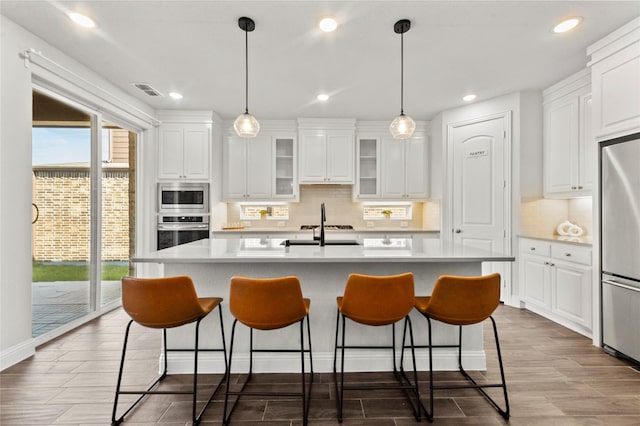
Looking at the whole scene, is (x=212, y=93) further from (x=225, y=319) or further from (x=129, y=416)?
(x=129, y=416)

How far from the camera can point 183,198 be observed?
4.63 meters

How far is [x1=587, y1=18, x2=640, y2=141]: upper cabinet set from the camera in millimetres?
2498

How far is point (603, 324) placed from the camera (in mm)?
2748

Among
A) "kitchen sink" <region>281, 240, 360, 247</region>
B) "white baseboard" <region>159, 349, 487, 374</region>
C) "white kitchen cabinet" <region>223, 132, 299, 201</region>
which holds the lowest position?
"white baseboard" <region>159, 349, 487, 374</region>

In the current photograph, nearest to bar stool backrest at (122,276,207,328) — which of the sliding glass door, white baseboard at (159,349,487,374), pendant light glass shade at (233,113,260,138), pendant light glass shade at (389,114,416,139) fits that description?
white baseboard at (159,349,487,374)

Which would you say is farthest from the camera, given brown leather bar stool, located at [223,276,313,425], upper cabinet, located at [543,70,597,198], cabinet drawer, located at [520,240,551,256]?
cabinet drawer, located at [520,240,551,256]

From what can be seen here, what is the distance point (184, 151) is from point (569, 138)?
4990mm

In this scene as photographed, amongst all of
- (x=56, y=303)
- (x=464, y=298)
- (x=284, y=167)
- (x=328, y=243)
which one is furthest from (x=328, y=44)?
(x=56, y=303)

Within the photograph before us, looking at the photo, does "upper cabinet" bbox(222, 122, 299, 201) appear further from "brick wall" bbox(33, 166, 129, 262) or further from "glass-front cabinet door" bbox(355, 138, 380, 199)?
"brick wall" bbox(33, 166, 129, 262)

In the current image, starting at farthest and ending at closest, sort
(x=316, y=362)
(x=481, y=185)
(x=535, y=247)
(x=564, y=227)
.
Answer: (x=481, y=185)
(x=564, y=227)
(x=535, y=247)
(x=316, y=362)

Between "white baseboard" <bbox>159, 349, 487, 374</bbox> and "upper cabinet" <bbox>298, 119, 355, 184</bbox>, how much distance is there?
3215 millimetres

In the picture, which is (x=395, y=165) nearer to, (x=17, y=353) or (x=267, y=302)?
(x=267, y=302)

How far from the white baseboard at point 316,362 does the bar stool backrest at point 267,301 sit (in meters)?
0.75

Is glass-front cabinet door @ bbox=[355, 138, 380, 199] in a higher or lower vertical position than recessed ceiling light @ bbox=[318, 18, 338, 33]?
lower
